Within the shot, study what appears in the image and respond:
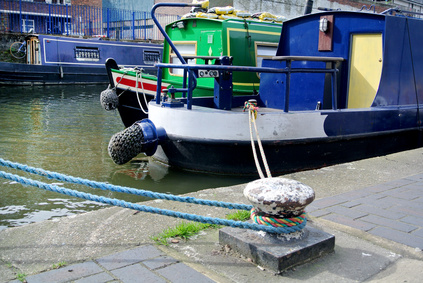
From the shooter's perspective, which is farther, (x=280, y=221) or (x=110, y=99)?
(x=110, y=99)

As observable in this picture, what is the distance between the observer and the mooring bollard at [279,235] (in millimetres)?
2625

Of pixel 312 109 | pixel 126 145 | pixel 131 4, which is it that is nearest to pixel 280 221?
pixel 126 145

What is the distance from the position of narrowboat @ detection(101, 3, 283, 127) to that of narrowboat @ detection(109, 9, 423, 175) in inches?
43.6

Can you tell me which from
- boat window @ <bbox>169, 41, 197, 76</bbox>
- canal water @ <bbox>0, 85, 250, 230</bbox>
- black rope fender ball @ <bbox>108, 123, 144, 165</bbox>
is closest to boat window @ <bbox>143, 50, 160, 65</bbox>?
canal water @ <bbox>0, 85, 250, 230</bbox>

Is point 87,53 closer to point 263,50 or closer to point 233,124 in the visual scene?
point 263,50

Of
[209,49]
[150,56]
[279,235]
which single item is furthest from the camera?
[150,56]

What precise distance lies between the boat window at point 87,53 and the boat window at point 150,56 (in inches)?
105

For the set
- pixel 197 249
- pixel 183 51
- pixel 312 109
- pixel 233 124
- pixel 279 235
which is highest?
pixel 183 51

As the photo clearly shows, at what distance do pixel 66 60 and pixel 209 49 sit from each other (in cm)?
1379

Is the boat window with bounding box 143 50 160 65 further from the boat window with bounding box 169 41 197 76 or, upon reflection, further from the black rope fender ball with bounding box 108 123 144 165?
the black rope fender ball with bounding box 108 123 144 165

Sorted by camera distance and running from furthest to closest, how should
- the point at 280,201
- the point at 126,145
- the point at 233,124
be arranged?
the point at 126,145
the point at 233,124
the point at 280,201

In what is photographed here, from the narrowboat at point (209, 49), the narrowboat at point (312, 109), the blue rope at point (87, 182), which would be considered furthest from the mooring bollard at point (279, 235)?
the narrowboat at point (209, 49)

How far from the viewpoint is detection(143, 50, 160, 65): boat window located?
2341 cm

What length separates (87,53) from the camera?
21.5 metres
